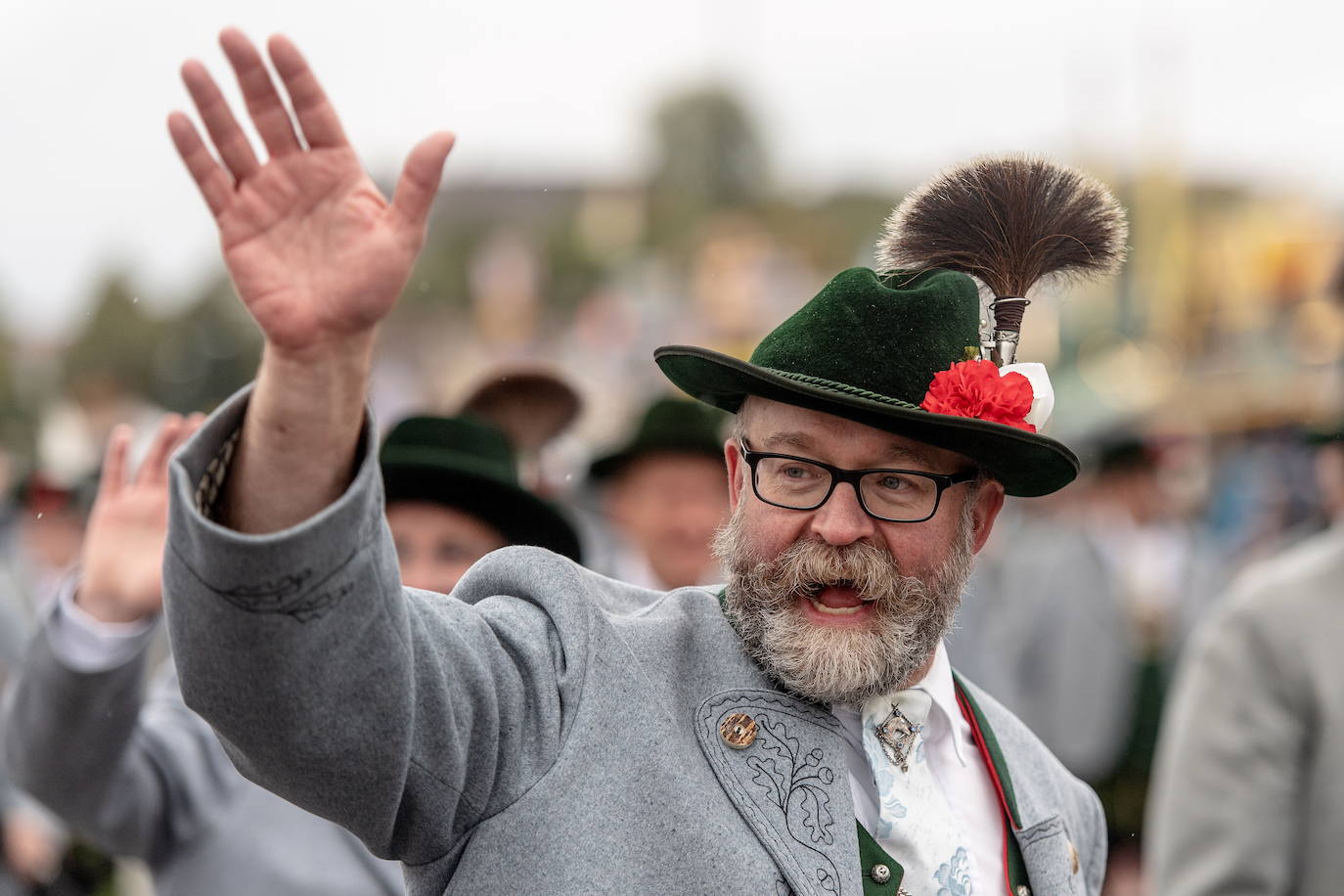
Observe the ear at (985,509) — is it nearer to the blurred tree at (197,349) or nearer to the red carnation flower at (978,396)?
the red carnation flower at (978,396)

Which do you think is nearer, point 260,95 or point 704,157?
point 260,95

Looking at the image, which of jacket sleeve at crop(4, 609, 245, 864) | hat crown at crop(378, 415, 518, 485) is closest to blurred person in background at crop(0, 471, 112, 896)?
jacket sleeve at crop(4, 609, 245, 864)

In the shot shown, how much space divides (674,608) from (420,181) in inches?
33.7

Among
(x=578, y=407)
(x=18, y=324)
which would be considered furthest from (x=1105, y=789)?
(x=18, y=324)

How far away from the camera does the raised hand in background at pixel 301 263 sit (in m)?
1.68

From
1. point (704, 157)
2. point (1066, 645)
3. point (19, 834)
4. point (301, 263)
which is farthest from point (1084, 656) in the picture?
point (704, 157)

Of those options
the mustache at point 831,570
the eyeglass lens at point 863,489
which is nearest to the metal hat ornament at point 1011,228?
the eyeglass lens at point 863,489

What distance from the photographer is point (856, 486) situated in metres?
2.25

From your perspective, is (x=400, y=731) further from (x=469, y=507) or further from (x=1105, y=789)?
(x=1105, y=789)

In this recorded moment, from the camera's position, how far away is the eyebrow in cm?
227

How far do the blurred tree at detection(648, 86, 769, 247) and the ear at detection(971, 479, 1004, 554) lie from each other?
5023 cm

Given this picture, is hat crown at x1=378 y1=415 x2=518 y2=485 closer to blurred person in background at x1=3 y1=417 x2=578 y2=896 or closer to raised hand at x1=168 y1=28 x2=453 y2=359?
blurred person in background at x1=3 y1=417 x2=578 y2=896

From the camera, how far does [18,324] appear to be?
49.8 meters

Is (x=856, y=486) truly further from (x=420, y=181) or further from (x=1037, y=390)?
(x=420, y=181)
